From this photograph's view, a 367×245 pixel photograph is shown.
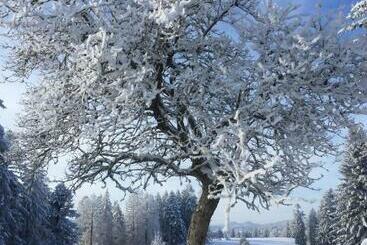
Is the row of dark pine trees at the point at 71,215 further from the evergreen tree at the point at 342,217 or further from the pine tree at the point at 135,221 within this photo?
the evergreen tree at the point at 342,217

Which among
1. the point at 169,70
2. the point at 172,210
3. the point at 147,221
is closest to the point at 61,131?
the point at 169,70

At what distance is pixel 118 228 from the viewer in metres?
98.9

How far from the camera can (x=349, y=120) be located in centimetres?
841

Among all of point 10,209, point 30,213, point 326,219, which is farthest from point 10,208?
point 326,219

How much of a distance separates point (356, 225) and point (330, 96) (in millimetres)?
32365

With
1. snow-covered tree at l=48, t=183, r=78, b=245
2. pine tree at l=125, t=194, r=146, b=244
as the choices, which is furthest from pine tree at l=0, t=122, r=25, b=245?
pine tree at l=125, t=194, r=146, b=244

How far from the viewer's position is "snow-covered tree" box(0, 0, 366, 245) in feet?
23.2

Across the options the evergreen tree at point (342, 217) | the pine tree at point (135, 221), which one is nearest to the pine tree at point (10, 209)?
the evergreen tree at point (342, 217)

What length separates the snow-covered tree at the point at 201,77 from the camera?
7.07 metres

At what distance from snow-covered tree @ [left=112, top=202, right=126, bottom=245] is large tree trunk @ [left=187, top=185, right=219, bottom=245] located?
8872 centimetres

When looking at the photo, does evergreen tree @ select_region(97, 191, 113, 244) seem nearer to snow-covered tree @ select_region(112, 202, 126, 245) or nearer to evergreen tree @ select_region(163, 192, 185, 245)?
snow-covered tree @ select_region(112, 202, 126, 245)

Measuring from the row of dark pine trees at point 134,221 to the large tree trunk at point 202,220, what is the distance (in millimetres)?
73874

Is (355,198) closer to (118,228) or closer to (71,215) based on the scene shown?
(71,215)

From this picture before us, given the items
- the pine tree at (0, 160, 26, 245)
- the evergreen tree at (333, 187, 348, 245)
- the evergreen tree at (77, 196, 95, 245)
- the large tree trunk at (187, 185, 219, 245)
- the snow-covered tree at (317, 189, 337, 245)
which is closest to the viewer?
the large tree trunk at (187, 185, 219, 245)
